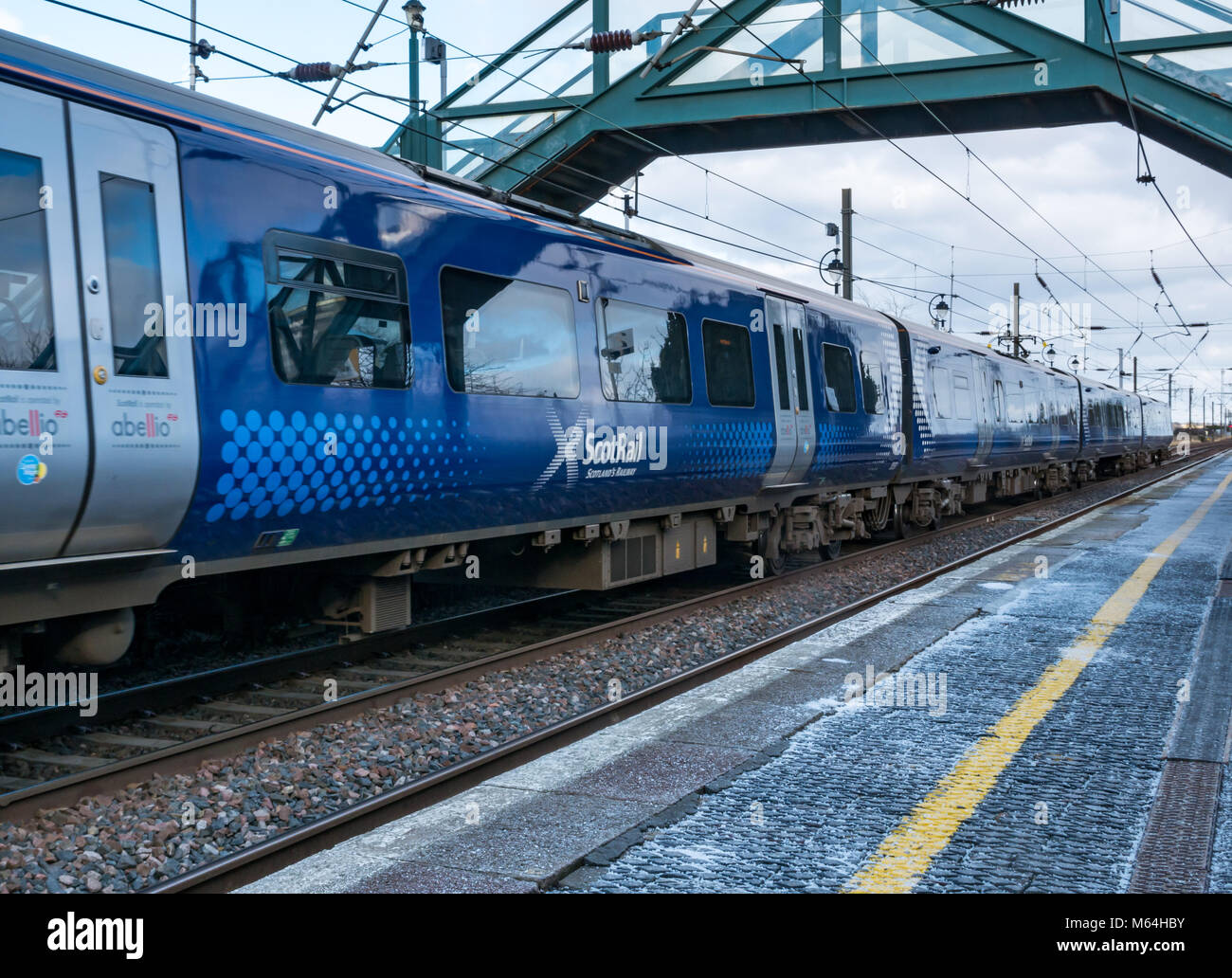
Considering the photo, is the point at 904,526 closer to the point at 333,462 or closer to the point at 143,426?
the point at 333,462

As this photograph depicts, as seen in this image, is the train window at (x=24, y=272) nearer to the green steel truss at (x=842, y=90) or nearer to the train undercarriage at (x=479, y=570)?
the train undercarriage at (x=479, y=570)

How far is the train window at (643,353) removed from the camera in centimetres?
908

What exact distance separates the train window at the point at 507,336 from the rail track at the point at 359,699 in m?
1.87

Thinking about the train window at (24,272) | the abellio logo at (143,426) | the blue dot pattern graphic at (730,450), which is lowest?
the blue dot pattern graphic at (730,450)

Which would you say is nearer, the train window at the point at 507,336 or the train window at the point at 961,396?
the train window at the point at 507,336

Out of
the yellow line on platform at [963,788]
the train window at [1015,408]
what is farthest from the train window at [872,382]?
the train window at [1015,408]

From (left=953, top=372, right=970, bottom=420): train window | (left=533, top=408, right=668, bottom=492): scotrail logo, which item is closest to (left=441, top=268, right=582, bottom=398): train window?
(left=533, top=408, right=668, bottom=492): scotrail logo

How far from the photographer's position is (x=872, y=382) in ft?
47.9

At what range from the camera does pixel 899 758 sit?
521 cm

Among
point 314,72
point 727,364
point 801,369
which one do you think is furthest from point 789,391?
point 314,72

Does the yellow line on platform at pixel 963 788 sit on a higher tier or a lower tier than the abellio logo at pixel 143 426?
lower

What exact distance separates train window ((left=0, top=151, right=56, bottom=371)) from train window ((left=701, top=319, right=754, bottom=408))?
6.47m
